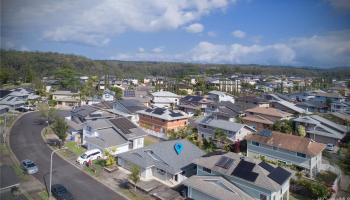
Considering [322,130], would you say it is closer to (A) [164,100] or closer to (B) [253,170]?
(B) [253,170]

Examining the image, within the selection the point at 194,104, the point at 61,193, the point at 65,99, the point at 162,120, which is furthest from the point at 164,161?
the point at 65,99

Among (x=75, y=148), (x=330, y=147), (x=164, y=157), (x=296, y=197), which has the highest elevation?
(x=164, y=157)

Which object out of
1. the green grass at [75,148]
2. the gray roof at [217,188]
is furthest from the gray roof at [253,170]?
the green grass at [75,148]

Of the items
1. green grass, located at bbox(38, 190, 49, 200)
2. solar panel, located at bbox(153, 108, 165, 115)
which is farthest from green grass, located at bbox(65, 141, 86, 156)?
solar panel, located at bbox(153, 108, 165, 115)

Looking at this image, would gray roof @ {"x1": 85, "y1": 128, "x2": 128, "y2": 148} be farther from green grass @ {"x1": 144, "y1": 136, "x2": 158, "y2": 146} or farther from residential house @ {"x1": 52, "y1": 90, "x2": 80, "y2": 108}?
residential house @ {"x1": 52, "y1": 90, "x2": 80, "y2": 108}

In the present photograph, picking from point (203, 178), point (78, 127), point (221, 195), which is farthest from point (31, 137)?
point (221, 195)
